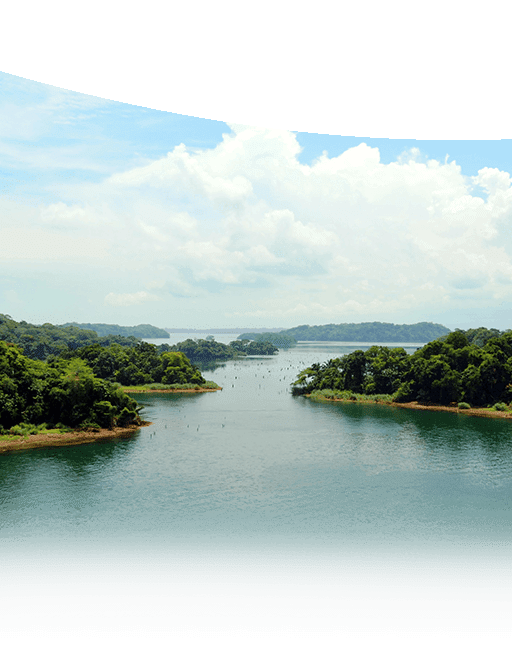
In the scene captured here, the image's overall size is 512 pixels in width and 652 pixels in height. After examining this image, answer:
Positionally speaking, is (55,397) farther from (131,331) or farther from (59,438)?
(131,331)

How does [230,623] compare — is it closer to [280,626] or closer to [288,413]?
[280,626]

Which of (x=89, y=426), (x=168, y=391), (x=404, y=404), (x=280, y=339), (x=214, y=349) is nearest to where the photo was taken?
(x=89, y=426)

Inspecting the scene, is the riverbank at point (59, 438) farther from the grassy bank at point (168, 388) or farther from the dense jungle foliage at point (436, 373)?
the dense jungle foliage at point (436, 373)

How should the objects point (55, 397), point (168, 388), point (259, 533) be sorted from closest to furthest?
point (259, 533) < point (55, 397) < point (168, 388)

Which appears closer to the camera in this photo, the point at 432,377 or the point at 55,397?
the point at 55,397

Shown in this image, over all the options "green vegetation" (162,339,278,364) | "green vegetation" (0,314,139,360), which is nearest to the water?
"green vegetation" (0,314,139,360)

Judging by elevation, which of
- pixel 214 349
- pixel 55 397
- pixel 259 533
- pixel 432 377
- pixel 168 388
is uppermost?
pixel 214 349

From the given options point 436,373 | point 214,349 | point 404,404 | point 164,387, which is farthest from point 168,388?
point 214,349
